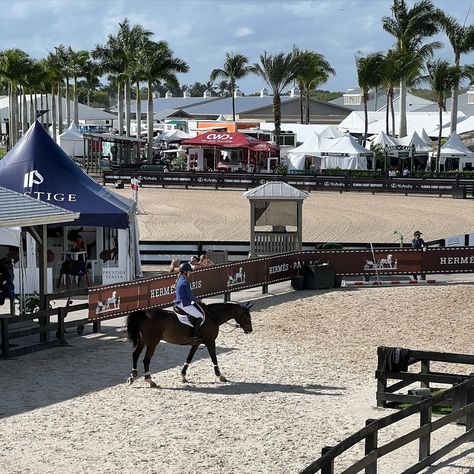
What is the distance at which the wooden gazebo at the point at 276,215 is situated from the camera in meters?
30.0

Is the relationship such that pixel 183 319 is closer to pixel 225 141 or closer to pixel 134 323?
pixel 134 323

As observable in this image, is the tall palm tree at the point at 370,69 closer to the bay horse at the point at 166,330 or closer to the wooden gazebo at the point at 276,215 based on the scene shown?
the wooden gazebo at the point at 276,215

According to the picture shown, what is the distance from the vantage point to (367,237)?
38062mm

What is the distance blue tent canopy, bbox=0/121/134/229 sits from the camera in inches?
973

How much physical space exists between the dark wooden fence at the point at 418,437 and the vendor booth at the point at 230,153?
5376 centimetres

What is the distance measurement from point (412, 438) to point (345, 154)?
57.7 meters

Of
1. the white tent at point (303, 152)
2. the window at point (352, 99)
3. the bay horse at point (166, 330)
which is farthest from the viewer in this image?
the window at point (352, 99)

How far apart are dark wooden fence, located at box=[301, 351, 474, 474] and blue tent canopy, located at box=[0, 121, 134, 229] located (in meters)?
11.3

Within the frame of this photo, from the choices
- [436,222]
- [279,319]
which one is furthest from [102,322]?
[436,222]

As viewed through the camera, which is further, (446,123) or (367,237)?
(446,123)

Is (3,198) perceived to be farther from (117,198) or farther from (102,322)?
(117,198)

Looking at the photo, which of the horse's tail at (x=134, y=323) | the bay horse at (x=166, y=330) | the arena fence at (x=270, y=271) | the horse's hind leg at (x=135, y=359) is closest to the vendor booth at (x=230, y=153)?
the arena fence at (x=270, y=271)

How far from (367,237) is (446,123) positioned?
4691 cm

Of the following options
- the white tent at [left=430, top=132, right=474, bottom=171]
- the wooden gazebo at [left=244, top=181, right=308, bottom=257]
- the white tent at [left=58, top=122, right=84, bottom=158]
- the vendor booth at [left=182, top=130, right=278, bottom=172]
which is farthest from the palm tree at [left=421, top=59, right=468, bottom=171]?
the wooden gazebo at [left=244, top=181, right=308, bottom=257]
